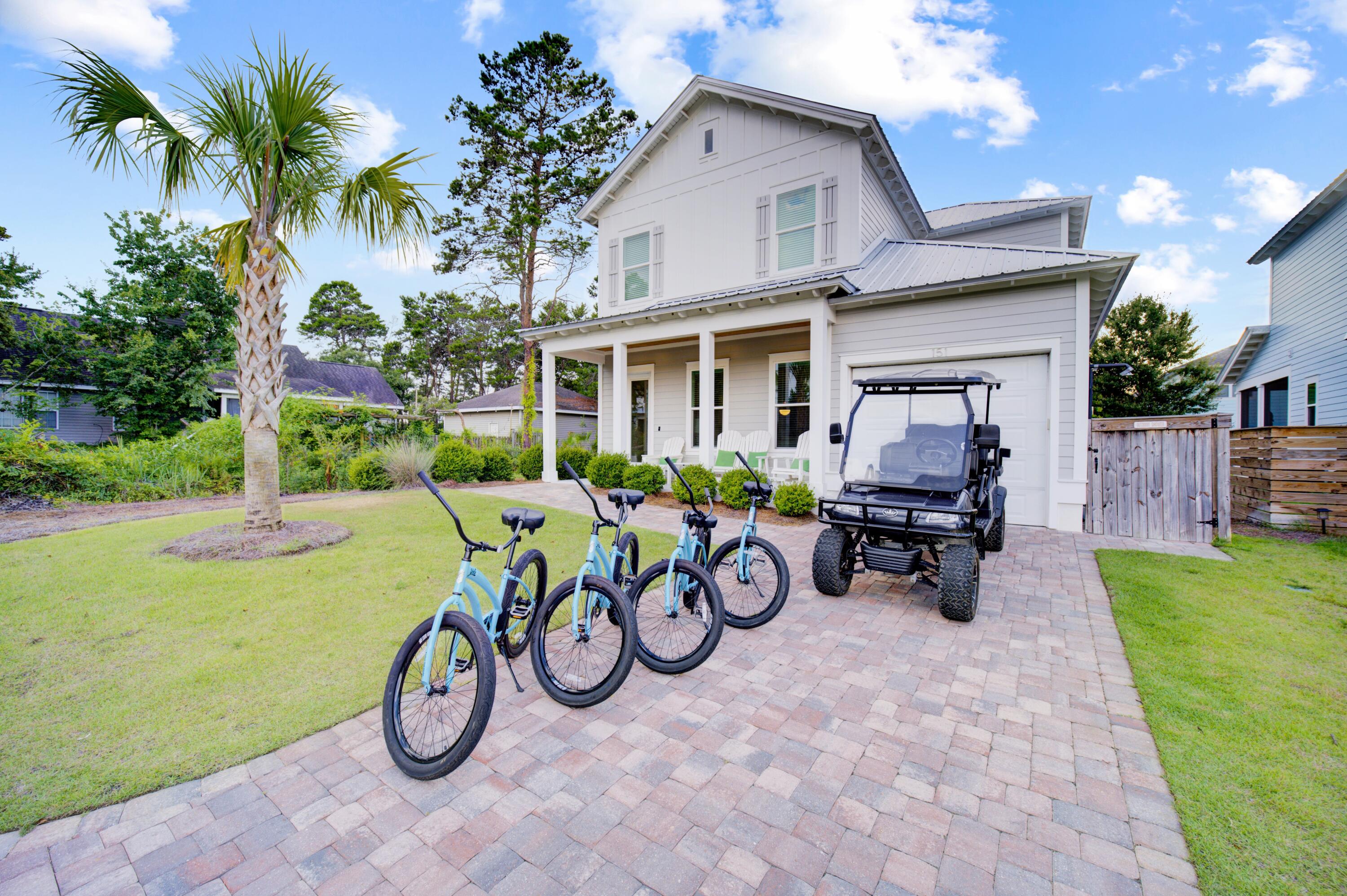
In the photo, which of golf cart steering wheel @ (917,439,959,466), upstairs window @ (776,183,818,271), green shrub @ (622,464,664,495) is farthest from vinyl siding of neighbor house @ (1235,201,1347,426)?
green shrub @ (622,464,664,495)

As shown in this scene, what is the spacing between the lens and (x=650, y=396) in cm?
1252

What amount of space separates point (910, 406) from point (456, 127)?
61.6ft

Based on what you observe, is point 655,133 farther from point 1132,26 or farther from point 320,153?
point 1132,26

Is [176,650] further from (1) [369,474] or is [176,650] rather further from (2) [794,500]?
(1) [369,474]

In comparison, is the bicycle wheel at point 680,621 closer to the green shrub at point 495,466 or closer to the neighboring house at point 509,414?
the green shrub at point 495,466

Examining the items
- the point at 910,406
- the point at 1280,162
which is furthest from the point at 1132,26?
the point at 910,406

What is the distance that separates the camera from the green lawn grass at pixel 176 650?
2203 mm

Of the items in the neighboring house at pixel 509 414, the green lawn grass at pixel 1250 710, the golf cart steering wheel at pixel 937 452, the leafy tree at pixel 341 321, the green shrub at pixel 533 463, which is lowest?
the green lawn grass at pixel 1250 710

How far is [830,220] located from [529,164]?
12.8 meters

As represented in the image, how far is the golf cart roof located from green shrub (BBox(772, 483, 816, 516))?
10.7 ft

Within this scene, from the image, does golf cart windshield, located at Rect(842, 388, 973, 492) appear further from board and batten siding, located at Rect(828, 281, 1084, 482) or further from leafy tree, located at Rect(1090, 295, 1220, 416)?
leafy tree, located at Rect(1090, 295, 1220, 416)

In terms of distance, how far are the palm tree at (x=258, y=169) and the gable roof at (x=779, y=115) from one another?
6.50 meters

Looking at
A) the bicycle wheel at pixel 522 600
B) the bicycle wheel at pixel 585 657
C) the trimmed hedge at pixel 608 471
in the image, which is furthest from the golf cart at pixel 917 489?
the trimmed hedge at pixel 608 471

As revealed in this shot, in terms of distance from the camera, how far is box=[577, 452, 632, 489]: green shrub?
10.4m
